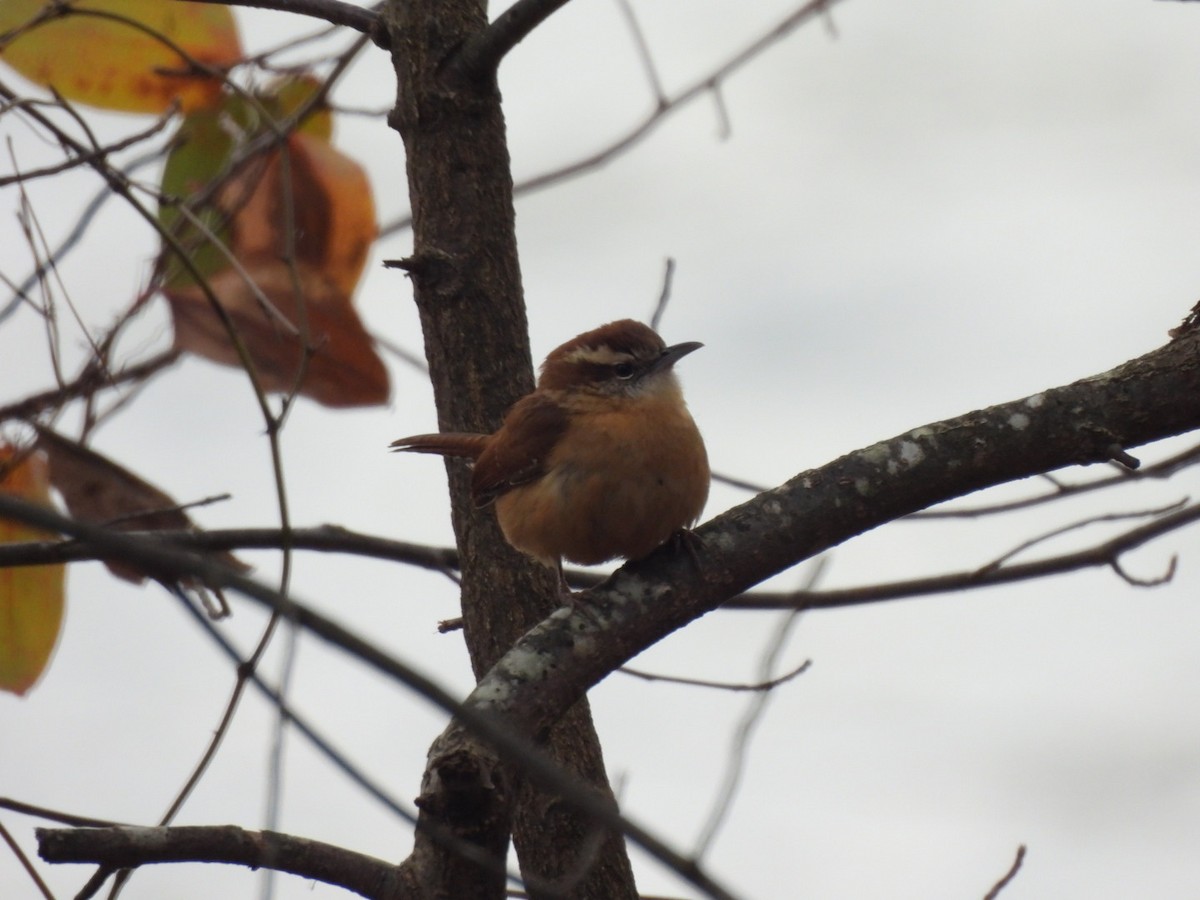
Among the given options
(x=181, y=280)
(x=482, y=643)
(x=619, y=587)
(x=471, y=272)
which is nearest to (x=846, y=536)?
(x=619, y=587)

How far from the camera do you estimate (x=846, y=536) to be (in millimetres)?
2951

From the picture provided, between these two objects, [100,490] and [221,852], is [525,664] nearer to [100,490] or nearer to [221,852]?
[221,852]

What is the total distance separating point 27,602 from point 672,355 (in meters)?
2.22

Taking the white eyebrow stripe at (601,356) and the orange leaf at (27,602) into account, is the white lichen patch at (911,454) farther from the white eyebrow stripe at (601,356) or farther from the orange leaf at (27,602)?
the orange leaf at (27,602)

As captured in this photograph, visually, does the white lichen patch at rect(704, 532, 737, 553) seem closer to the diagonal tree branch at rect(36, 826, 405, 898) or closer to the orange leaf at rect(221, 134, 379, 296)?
the diagonal tree branch at rect(36, 826, 405, 898)

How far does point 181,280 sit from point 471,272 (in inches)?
30.7

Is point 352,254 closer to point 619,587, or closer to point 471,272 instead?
point 471,272

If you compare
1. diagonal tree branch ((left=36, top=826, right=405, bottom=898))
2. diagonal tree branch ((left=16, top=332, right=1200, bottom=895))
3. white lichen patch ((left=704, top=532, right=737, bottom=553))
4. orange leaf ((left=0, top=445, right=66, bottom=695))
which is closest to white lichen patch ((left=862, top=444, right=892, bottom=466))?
diagonal tree branch ((left=16, top=332, right=1200, bottom=895))

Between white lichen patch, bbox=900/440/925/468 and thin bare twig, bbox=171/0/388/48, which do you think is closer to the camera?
white lichen patch, bbox=900/440/925/468

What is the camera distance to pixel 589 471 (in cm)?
396

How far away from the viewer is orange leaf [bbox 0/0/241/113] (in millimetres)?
3211

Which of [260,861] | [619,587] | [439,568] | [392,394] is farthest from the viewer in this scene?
[439,568]

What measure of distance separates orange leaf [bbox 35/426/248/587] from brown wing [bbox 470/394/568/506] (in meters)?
0.74

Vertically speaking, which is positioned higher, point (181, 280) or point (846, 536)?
point (181, 280)
